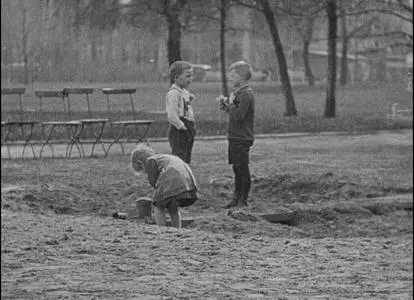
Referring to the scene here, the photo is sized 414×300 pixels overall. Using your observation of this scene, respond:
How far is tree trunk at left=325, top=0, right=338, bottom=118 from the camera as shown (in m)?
6.79

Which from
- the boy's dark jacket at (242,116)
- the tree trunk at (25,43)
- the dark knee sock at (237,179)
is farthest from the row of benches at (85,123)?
the dark knee sock at (237,179)

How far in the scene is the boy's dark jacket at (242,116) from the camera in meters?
7.09

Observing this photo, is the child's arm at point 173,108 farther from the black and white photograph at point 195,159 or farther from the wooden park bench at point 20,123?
the wooden park bench at point 20,123

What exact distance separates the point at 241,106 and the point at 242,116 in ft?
0.42

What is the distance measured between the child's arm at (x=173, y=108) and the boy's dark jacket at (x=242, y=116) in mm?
647

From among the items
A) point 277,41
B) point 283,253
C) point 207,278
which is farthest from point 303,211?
point 207,278

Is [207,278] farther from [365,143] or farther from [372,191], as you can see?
→ [365,143]

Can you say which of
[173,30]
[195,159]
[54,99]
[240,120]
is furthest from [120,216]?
[173,30]

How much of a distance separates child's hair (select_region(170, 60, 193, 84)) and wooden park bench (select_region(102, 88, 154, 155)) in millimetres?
411

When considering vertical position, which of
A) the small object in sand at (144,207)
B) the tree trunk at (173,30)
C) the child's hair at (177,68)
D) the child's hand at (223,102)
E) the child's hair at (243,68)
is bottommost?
the small object in sand at (144,207)

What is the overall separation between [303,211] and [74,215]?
4.58 ft

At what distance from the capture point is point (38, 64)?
670cm

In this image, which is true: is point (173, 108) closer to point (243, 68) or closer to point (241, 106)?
point (243, 68)

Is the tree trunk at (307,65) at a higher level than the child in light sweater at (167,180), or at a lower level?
higher
